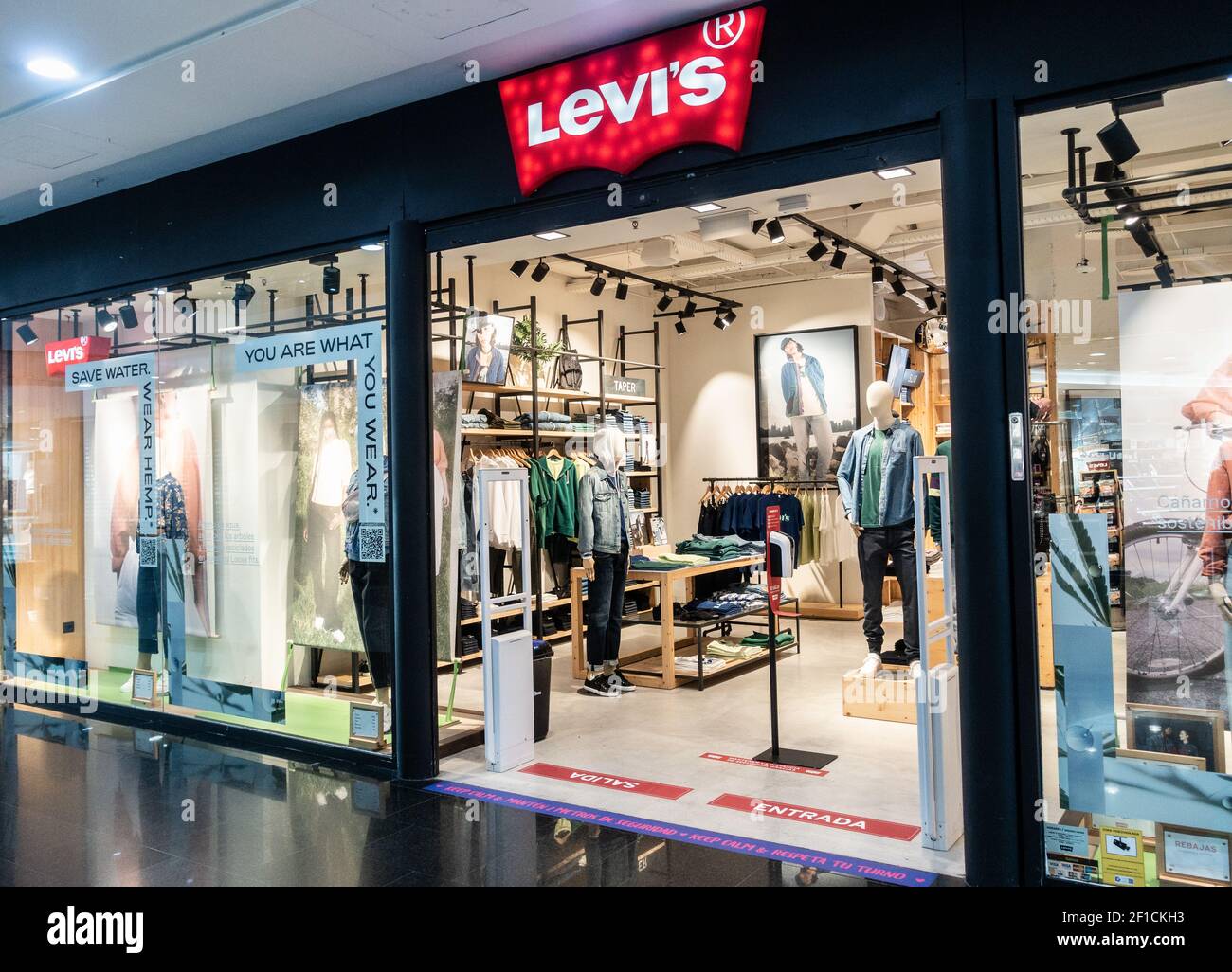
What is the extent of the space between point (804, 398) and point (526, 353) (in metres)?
3.51

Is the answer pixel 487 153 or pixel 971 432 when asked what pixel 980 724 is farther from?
pixel 487 153

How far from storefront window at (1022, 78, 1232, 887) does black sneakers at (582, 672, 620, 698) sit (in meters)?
3.72

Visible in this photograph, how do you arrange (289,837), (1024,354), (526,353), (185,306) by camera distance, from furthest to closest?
(526,353) < (185,306) < (289,837) < (1024,354)

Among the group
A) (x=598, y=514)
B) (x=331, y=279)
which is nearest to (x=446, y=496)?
(x=331, y=279)

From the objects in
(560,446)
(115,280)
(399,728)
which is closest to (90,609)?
(115,280)

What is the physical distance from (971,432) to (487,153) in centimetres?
268

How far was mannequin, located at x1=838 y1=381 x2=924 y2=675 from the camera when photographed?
5.80 m

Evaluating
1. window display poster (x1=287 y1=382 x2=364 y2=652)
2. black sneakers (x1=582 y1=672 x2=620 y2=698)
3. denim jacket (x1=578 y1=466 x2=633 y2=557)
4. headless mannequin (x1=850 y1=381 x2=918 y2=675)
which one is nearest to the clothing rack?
denim jacket (x1=578 y1=466 x2=633 y2=557)

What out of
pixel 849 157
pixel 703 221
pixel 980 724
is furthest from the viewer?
pixel 703 221

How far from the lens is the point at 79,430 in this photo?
21.8 feet

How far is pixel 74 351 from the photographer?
668 cm

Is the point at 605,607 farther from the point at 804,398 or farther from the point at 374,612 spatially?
the point at 804,398

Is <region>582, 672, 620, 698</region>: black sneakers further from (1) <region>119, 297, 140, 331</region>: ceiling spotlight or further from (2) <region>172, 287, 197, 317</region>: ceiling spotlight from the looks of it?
(1) <region>119, 297, 140, 331</region>: ceiling spotlight
